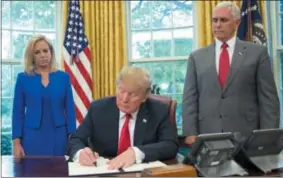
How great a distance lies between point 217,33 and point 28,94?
1472 millimetres

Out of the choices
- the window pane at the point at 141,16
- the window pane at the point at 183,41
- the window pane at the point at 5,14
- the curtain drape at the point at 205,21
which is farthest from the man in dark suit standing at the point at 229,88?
the window pane at the point at 5,14

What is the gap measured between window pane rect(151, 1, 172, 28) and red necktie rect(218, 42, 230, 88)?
2.52 meters

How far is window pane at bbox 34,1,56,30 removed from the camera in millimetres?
5270

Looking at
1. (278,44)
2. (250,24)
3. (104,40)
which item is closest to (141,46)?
(104,40)

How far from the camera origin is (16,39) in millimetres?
5168

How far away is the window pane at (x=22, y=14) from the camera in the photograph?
5.17m

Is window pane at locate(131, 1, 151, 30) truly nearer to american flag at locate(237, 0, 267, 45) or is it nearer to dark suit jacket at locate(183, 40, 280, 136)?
american flag at locate(237, 0, 267, 45)

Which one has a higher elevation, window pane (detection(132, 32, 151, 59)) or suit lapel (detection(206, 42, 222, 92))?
window pane (detection(132, 32, 151, 59))

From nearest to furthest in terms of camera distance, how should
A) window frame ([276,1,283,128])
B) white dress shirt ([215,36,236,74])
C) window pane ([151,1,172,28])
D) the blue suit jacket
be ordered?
1. white dress shirt ([215,36,236,74])
2. the blue suit jacket
3. window frame ([276,1,283,128])
4. window pane ([151,1,172,28])

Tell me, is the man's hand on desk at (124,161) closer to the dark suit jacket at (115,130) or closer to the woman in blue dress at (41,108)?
the dark suit jacket at (115,130)

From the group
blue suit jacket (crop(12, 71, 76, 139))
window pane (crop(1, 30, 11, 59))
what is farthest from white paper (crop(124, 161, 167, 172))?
window pane (crop(1, 30, 11, 59))

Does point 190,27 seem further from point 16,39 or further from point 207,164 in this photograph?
point 207,164

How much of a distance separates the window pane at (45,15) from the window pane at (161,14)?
1.31 meters

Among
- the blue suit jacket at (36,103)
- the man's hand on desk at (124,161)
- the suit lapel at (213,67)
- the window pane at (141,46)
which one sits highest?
the window pane at (141,46)
